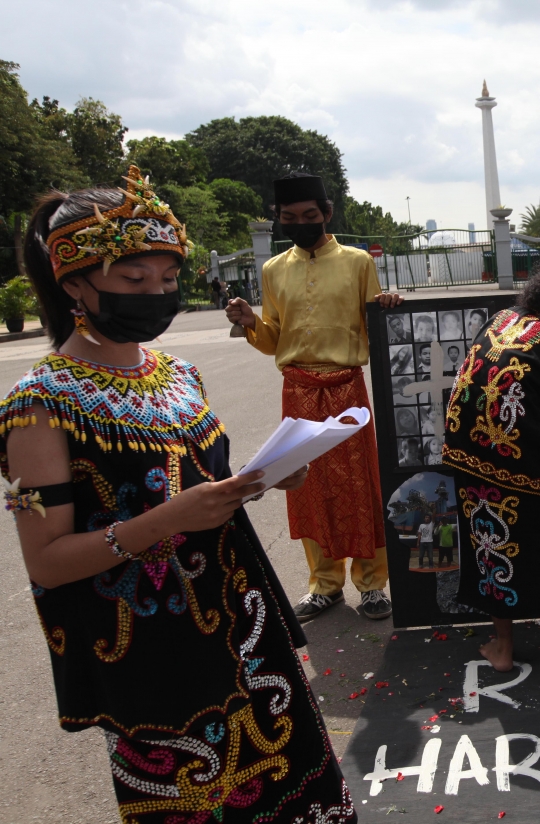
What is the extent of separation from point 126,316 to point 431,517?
2206mm

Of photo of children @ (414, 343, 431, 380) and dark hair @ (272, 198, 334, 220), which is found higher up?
dark hair @ (272, 198, 334, 220)

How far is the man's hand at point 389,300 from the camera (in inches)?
128

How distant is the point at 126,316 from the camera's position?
1.59 m

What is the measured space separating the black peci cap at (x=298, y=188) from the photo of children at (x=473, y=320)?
0.89 metres

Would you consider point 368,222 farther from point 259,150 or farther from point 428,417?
point 428,417

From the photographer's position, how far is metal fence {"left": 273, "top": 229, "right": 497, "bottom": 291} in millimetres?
26953

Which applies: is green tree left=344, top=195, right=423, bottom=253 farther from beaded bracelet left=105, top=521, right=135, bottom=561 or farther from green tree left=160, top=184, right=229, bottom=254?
beaded bracelet left=105, top=521, right=135, bottom=561

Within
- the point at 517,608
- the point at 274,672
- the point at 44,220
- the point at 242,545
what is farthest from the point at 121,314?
the point at 517,608

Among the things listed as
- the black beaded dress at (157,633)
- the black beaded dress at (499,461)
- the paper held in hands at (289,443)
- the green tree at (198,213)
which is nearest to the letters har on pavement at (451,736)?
the black beaded dress at (499,461)

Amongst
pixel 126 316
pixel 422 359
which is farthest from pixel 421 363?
pixel 126 316

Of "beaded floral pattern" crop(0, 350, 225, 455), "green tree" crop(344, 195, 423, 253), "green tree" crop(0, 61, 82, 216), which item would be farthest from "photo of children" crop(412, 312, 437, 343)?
"green tree" crop(344, 195, 423, 253)

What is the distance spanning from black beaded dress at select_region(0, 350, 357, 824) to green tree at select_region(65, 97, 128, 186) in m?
39.0

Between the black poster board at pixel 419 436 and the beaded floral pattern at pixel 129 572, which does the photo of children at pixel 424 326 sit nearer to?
the black poster board at pixel 419 436

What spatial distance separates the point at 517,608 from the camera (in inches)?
117
